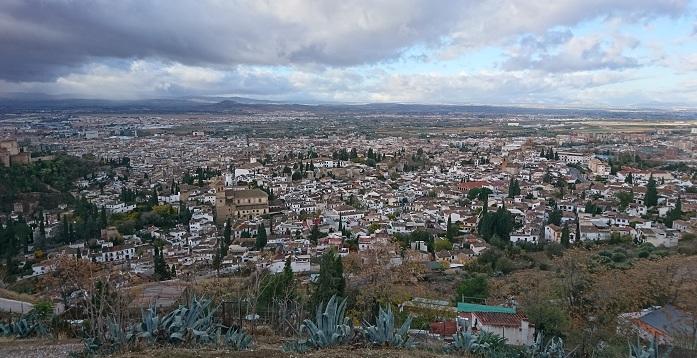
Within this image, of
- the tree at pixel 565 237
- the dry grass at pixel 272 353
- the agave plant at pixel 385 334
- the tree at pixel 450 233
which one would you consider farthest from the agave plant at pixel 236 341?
the tree at pixel 565 237

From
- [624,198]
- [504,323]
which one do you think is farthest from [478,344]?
[624,198]

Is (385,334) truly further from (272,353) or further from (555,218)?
(555,218)

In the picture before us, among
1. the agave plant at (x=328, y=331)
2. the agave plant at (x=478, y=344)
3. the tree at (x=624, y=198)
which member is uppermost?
the agave plant at (x=328, y=331)

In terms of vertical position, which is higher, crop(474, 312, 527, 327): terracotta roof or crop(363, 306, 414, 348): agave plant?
crop(363, 306, 414, 348): agave plant

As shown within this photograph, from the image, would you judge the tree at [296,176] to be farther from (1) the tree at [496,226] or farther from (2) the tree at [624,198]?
(2) the tree at [624,198]

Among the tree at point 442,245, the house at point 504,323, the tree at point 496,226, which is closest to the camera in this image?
the house at point 504,323

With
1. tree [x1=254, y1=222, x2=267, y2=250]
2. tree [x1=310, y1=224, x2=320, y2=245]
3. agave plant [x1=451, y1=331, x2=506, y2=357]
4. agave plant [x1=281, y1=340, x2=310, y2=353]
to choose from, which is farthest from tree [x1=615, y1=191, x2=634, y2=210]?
agave plant [x1=281, y1=340, x2=310, y2=353]

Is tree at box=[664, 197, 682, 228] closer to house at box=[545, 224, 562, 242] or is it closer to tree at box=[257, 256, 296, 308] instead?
house at box=[545, 224, 562, 242]
